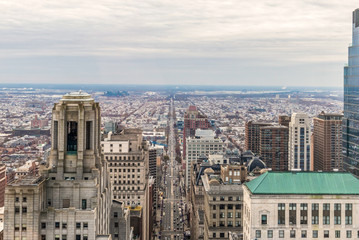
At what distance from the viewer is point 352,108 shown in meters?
137

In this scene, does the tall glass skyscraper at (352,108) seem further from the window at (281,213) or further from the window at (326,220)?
the window at (281,213)

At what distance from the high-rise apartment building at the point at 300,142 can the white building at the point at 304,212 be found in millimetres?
127193

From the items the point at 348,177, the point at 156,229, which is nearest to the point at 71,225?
the point at 348,177

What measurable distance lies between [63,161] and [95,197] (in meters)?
5.08

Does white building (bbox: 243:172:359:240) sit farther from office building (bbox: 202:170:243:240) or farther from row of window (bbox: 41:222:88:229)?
office building (bbox: 202:170:243:240)

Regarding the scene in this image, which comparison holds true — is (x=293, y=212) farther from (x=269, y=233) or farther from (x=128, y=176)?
(x=128, y=176)

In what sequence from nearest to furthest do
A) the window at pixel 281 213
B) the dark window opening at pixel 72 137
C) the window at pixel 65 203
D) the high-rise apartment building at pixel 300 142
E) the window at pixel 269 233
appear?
the window at pixel 65 203 → the dark window opening at pixel 72 137 → the window at pixel 281 213 → the window at pixel 269 233 → the high-rise apartment building at pixel 300 142

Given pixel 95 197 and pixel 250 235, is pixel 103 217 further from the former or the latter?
pixel 250 235

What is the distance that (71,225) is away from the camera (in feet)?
171

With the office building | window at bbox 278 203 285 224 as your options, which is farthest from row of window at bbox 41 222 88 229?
the office building

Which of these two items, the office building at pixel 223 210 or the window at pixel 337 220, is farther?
the office building at pixel 223 210

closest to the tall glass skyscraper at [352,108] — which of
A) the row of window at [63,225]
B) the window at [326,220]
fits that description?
the window at [326,220]

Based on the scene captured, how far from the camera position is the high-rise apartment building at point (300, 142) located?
189 m

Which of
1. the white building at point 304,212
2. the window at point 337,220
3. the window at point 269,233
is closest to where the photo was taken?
the white building at point 304,212
